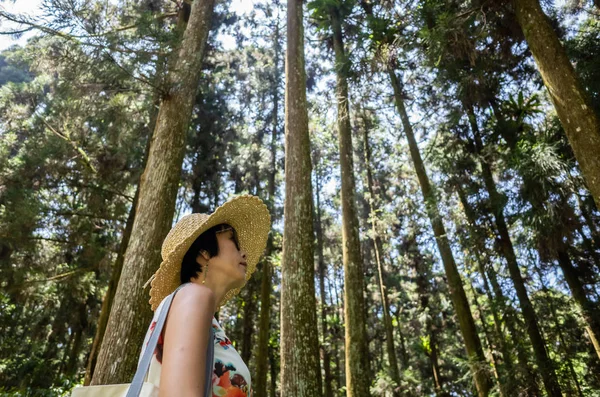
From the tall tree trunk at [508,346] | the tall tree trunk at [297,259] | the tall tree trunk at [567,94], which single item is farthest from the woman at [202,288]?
the tall tree trunk at [508,346]

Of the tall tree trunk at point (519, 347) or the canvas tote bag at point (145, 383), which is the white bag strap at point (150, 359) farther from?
the tall tree trunk at point (519, 347)

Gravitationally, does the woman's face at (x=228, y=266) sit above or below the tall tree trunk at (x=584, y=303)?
below

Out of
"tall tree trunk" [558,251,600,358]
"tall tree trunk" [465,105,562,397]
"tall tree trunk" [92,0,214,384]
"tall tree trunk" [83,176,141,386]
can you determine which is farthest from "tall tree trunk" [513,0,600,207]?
"tall tree trunk" [83,176,141,386]

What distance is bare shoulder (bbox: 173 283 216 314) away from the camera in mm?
1188

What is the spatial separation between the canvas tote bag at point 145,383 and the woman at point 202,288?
0.03 metres

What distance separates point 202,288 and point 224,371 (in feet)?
1.00

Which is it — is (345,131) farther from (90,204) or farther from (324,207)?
(324,207)

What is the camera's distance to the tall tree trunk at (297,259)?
4434 mm

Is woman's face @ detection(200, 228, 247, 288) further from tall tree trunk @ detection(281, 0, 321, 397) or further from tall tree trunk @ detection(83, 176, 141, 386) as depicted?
tall tree trunk @ detection(83, 176, 141, 386)

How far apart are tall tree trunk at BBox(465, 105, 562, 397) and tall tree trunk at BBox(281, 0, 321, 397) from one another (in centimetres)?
612

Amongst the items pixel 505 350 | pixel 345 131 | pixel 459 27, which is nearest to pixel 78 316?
pixel 345 131

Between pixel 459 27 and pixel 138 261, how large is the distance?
6.57 metres

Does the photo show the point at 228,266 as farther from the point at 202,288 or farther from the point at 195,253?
the point at 202,288

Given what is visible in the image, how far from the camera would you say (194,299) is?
47.5 inches
